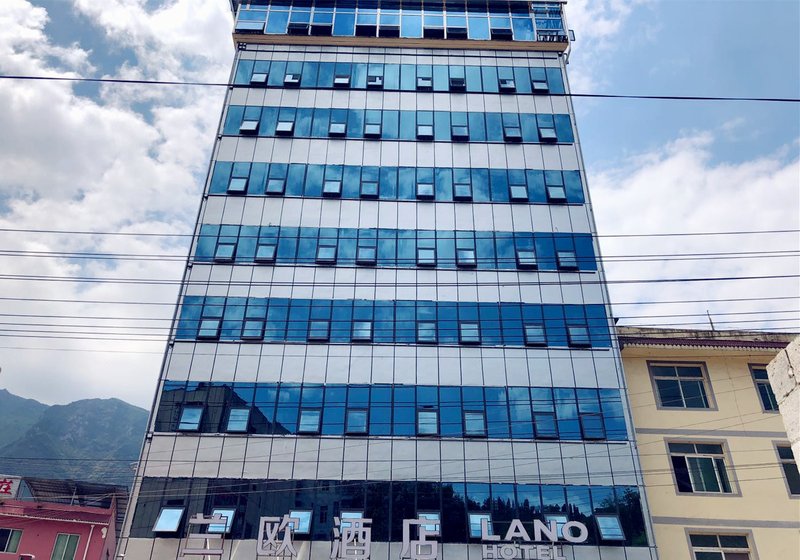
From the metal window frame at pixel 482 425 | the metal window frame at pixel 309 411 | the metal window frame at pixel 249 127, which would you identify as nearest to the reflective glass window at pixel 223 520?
the metal window frame at pixel 309 411

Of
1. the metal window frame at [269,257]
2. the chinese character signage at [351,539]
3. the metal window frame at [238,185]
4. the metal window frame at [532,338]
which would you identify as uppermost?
the metal window frame at [238,185]

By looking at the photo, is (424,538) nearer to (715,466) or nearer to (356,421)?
(356,421)

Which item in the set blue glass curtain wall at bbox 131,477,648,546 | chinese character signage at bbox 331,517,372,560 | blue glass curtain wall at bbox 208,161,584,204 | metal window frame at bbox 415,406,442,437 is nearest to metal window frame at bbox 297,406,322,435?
blue glass curtain wall at bbox 131,477,648,546

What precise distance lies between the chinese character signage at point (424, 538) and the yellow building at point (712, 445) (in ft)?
13.7

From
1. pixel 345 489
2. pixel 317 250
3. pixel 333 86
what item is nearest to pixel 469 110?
pixel 333 86

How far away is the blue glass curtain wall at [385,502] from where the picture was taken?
20.9 meters

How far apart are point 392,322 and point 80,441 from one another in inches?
3668

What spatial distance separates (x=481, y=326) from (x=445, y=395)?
144 inches

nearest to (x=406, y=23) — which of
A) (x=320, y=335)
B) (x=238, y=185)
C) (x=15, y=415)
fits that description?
(x=238, y=185)

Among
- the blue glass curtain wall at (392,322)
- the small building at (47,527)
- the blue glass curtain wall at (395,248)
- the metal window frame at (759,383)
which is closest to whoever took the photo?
the metal window frame at (759,383)

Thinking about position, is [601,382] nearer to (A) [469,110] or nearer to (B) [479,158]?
(B) [479,158]

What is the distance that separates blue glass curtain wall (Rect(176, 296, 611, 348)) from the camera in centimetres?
2503

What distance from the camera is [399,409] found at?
2331 cm

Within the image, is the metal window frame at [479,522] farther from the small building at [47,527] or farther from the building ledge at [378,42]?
the building ledge at [378,42]
